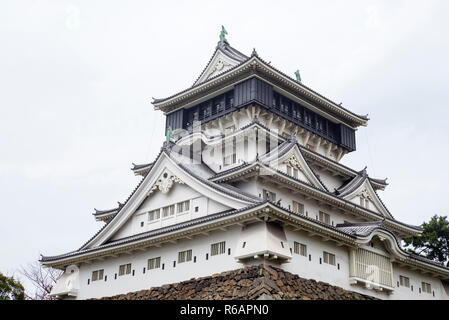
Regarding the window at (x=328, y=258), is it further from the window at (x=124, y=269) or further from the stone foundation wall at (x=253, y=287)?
the window at (x=124, y=269)

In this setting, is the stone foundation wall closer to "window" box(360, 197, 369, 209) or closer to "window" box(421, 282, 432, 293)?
"window" box(421, 282, 432, 293)

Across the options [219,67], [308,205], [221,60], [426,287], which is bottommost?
[426,287]

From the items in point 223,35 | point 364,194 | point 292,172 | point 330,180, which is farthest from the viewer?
point 223,35

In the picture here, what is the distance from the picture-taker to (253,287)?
71.8 feet

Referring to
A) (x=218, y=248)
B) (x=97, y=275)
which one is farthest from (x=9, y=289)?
(x=218, y=248)

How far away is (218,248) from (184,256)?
2.11m

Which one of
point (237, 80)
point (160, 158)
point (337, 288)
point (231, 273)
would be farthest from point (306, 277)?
point (237, 80)

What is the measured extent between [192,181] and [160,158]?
8.62ft

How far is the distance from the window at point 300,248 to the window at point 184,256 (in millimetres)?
4957

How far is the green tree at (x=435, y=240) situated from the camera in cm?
4619

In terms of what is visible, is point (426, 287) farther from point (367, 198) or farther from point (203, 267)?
point (203, 267)

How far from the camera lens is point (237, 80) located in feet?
111
